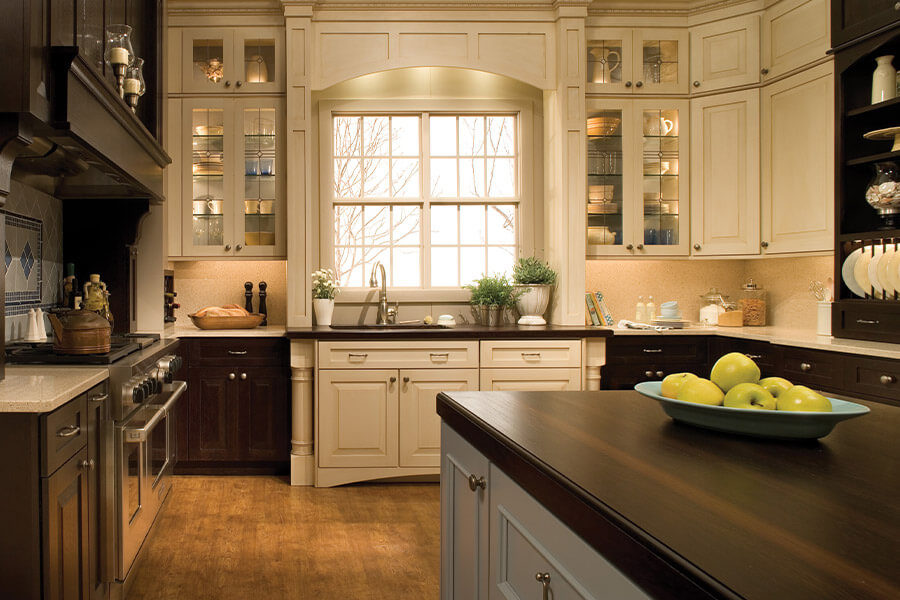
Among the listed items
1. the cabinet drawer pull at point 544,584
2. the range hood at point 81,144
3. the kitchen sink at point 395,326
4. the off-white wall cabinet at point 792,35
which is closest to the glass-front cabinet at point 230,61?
the range hood at point 81,144

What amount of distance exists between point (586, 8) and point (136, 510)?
12.1ft

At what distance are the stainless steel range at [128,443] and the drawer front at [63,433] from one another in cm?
20

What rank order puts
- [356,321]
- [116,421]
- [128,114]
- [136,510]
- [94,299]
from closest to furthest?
1. [116,421]
2. [136,510]
3. [128,114]
4. [94,299]
5. [356,321]

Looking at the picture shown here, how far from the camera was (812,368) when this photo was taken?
3.38 meters

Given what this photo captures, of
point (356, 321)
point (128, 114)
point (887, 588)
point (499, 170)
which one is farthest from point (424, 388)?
point (887, 588)

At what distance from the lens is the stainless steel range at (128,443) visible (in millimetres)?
2355

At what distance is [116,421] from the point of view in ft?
7.89

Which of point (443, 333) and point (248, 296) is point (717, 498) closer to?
point (443, 333)

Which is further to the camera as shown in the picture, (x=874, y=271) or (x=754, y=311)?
(x=754, y=311)

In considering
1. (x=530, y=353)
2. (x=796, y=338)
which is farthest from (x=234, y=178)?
(x=796, y=338)

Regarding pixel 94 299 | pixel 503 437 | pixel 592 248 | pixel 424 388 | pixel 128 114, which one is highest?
pixel 128 114

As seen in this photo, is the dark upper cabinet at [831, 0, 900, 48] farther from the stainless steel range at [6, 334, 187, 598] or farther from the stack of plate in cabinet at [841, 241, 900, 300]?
the stainless steel range at [6, 334, 187, 598]

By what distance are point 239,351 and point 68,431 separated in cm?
214

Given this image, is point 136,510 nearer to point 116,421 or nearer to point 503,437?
point 116,421
